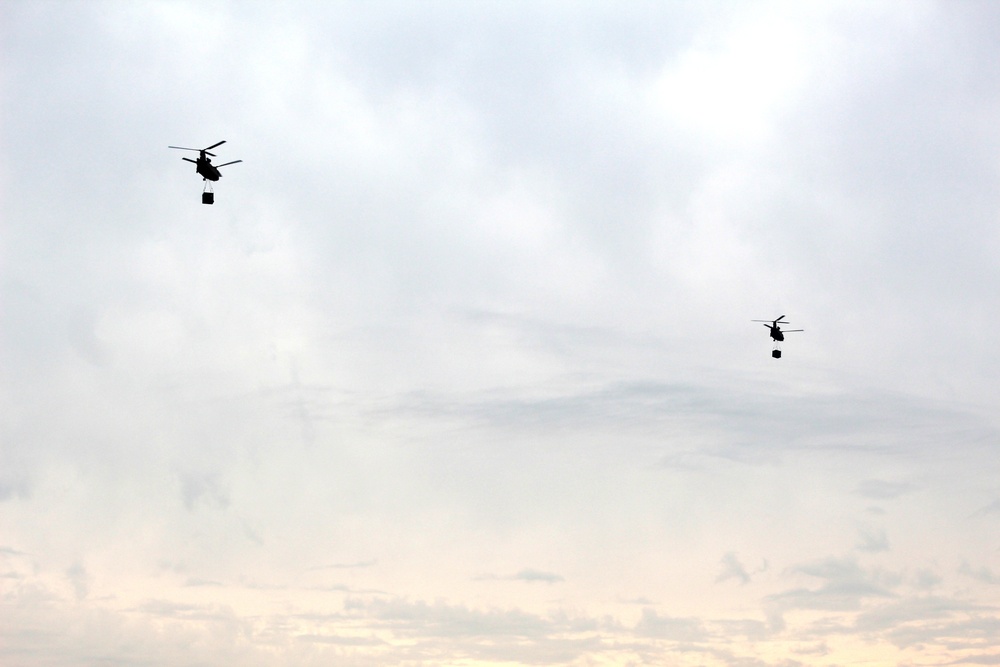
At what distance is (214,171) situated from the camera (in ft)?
530
